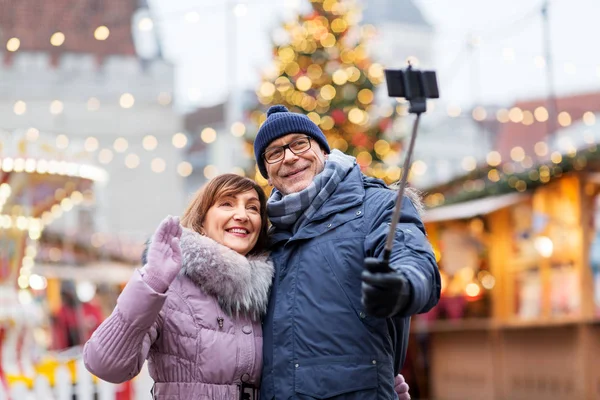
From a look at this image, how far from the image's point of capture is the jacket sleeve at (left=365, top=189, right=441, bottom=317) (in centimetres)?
275

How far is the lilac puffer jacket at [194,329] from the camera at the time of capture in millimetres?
3100

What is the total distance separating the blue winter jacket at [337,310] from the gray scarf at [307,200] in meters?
0.04

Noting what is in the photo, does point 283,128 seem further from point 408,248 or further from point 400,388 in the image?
point 400,388

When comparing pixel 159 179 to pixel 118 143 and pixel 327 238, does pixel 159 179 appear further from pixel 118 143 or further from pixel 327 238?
pixel 327 238

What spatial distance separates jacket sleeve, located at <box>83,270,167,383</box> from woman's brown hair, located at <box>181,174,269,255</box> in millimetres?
492

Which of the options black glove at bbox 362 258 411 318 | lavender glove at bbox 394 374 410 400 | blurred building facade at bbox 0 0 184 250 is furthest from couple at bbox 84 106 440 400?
blurred building facade at bbox 0 0 184 250

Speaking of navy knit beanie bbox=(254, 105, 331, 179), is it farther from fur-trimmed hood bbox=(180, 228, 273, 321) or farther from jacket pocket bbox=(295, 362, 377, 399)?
jacket pocket bbox=(295, 362, 377, 399)

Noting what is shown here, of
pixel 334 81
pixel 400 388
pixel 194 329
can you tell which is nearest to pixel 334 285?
pixel 194 329

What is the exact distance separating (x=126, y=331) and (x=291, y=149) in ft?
2.98

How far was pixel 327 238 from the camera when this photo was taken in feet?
10.6

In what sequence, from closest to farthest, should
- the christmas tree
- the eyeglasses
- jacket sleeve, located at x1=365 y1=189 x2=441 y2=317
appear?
jacket sleeve, located at x1=365 y1=189 x2=441 y2=317, the eyeglasses, the christmas tree

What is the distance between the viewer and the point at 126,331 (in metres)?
3.09

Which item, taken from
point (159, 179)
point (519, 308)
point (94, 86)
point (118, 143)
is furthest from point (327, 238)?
point (159, 179)

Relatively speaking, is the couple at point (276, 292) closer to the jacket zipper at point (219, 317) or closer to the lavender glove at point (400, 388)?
the jacket zipper at point (219, 317)
